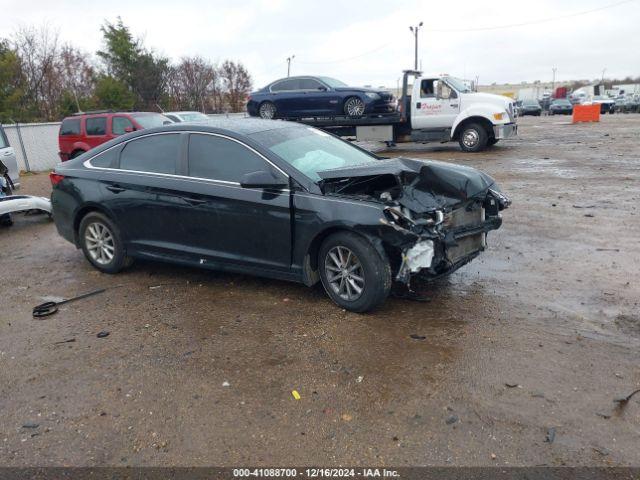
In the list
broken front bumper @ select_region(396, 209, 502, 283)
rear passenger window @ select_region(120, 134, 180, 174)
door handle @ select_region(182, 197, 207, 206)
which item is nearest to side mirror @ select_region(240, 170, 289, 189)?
door handle @ select_region(182, 197, 207, 206)

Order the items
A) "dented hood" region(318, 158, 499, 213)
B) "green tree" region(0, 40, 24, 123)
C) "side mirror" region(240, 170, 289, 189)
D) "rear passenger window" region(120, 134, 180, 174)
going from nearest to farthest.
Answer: "dented hood" region(318, 158, 499, 213) < "side mirror" region(240, 170, 289, 189) < "rear passenger window" region(120, 134, 180, 174) < "green tree" region(0, 40, 24, 123)

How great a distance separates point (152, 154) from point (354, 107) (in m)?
11.8

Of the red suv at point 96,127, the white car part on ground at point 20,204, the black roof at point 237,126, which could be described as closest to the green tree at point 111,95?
the red suv at point 96,127

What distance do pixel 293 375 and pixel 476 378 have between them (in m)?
1.22

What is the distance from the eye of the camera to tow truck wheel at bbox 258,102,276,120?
17.1 m

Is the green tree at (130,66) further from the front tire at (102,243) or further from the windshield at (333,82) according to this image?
the front tire at (102,243)

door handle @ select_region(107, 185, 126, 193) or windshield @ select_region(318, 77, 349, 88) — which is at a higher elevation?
windshield @ select_region(318, 77, 349, 88)

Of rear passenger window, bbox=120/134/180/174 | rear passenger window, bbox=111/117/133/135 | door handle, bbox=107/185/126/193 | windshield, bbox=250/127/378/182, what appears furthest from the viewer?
rear passenger window, bbox=111/117/133/135

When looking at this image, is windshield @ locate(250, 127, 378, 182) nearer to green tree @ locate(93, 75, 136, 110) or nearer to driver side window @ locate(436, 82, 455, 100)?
driver side window @ locate(436, 82, 455, 100)

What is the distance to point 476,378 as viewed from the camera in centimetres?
361

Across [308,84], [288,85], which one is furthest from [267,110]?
[308,84]

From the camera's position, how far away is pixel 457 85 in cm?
1648

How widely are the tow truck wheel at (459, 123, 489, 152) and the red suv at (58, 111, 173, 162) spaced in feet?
29.2

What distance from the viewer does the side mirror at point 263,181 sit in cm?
472
